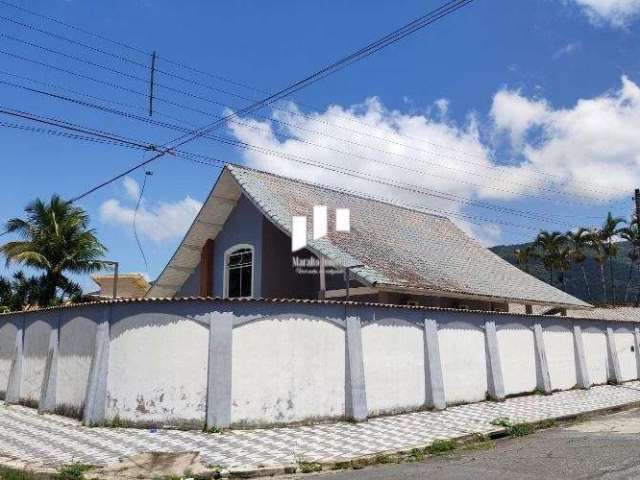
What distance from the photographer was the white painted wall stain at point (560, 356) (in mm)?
17125

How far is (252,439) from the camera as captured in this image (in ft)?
31.1

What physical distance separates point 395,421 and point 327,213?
901cm

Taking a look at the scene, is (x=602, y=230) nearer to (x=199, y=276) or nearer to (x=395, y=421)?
(x=199, y=276)

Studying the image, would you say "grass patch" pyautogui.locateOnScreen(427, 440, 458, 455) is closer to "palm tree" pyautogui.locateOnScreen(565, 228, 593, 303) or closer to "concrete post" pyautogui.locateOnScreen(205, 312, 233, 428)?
"concrete post" pyautogui.locateOnScreen(205, 312, 233, 428)

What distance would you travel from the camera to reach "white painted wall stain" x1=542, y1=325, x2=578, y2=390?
17125 mm

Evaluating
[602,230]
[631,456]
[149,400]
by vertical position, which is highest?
[602,230]

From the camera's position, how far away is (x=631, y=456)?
7.73 m

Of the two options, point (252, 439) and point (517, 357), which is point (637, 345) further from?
point (252, 439)

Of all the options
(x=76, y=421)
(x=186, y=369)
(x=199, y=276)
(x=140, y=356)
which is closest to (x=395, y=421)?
(x=186, y=369)

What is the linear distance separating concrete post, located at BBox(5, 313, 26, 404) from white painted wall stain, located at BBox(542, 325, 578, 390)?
47.5ft

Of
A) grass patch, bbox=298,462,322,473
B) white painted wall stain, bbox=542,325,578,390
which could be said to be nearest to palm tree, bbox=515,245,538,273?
white painted wall stain, bbox=542,325,578,390

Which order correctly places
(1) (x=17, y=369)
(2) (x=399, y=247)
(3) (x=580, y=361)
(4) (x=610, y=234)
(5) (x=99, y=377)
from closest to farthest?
(5) (x=99, y=377) < (1) (x=17, y=369) < (3) (x=580, y=361) < (2) (x=399, y=247) < (4) (x=610, y=234)

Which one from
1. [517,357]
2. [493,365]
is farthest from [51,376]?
[517,357]

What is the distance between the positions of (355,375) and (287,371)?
5.04ft
